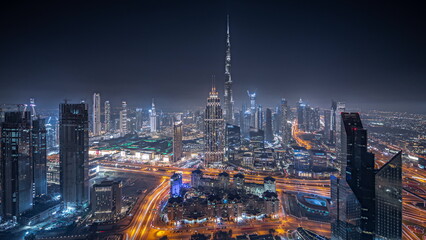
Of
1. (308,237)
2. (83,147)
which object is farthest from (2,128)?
(308,237)

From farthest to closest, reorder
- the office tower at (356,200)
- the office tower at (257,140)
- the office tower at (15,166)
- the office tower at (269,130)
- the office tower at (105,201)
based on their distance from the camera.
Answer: the office tower at (269,130) < the office tower at (257,140) < the office tower at (105,201) < the office tower at (15,166) < the office tower at (356,200)

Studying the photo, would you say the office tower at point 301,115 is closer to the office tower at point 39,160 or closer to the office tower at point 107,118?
the office tower at point 107,118

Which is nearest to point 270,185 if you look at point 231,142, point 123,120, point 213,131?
point 213,131

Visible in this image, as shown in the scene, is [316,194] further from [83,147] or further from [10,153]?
[10,153]

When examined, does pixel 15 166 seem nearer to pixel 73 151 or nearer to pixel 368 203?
pixel 73 151

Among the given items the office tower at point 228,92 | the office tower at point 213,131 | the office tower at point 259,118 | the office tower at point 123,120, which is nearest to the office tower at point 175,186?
the office tower at point 213,131

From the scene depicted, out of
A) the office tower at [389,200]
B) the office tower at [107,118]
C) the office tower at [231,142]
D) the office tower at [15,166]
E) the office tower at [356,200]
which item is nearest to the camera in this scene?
the office tower at [389,200]
